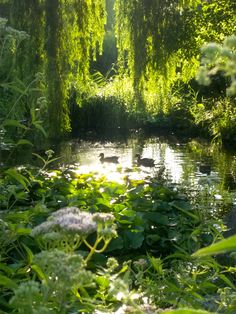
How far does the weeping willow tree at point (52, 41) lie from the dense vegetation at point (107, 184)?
0.01 m

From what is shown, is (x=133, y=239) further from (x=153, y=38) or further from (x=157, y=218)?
(x=153, y=38)

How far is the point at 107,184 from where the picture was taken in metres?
5.34

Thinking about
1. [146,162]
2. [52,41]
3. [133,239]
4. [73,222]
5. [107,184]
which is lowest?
[146,162]

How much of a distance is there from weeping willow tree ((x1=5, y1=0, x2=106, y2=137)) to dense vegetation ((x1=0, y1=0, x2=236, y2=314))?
1 centimetres

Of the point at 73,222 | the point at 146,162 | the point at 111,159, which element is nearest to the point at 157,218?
the point at 73,222

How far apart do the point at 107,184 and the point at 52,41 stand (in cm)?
298

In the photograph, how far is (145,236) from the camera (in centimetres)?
460

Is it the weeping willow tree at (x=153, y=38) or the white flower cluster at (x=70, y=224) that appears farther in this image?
the weeping willow tree at (x=153, y=38)

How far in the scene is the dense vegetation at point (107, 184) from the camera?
1824 mm

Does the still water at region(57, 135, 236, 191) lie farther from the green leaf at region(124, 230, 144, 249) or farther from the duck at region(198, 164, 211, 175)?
the green leaf at region(124, 230, 144, 249)

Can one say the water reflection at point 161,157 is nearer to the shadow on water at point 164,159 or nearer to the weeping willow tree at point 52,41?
the shadow on water at point 164,159

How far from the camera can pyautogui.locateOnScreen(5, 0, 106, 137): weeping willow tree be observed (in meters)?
7.67

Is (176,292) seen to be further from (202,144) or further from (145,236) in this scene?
(202,144)

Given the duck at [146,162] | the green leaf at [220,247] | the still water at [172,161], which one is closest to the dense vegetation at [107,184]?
the green leaf at [220,247]
